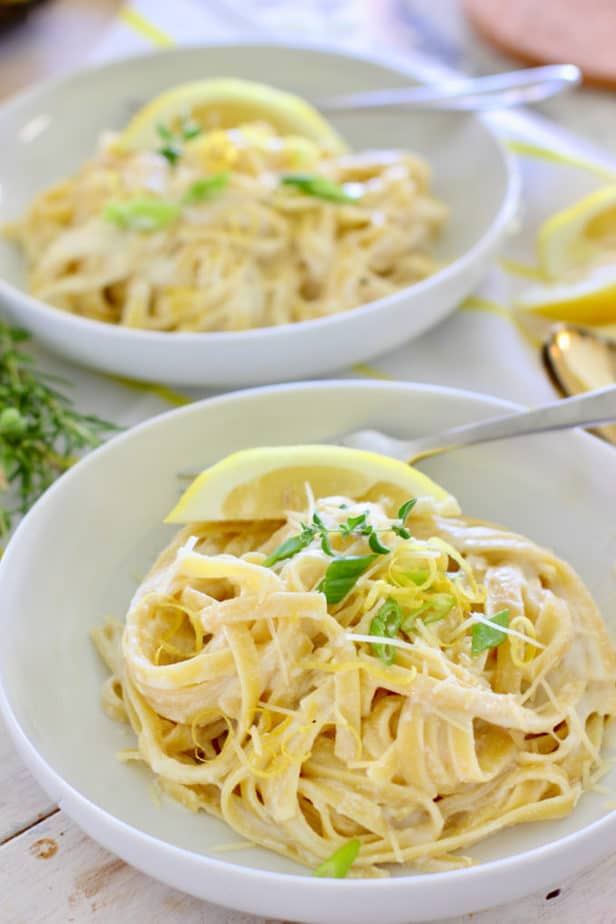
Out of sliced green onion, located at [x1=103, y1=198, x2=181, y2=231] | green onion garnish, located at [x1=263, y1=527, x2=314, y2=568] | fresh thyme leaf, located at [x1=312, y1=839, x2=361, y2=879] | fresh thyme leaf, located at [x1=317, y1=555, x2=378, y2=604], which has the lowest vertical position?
fresh thyme leaf, located at [x1=312, y1=839, x2=361, y2=879]

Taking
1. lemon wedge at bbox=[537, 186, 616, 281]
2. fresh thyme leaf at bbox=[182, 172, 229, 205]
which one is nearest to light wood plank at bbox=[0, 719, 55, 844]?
fresh thyme leaf at bbox=[182, 172, 229, 205]

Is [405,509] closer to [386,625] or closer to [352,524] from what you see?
[352,524]

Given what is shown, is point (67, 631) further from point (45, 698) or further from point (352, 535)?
point (352, 535)

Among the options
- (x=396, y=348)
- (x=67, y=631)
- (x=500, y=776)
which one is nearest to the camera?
(x=500, y=776)

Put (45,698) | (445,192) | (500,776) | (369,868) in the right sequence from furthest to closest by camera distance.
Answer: (445,192)
(45,698)
(500,776)
(369,868)

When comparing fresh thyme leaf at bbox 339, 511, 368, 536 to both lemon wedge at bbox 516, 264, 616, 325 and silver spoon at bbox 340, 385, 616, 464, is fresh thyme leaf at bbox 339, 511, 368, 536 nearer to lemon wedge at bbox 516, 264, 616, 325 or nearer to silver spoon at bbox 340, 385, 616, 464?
silver spoon at bbox 340, 385, 616, 464

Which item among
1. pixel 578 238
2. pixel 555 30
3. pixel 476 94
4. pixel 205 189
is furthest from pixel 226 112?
pixel 555 30

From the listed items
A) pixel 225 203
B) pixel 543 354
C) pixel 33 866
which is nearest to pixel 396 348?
pixel 543 354
